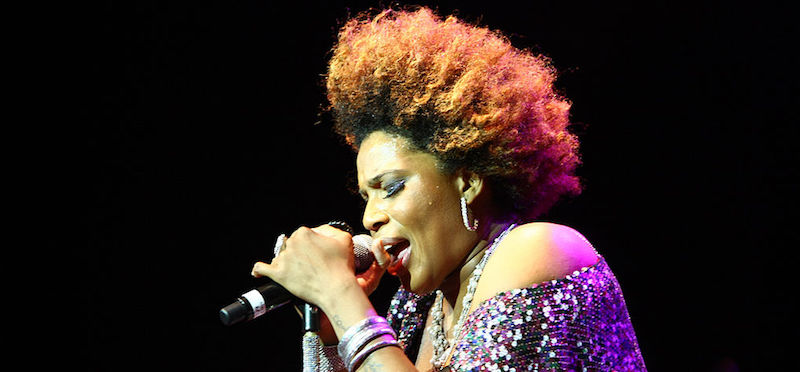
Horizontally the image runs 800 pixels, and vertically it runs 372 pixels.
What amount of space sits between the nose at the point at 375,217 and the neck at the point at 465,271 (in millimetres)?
243

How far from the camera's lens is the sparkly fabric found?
4.53 ft

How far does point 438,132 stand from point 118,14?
158cm

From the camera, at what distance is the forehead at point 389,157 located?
1.75 m

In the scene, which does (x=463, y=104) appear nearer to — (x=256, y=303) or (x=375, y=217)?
(x=375, y=217)

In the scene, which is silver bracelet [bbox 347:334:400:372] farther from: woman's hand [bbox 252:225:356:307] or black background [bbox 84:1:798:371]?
black background [bbox 84:1:798:371]

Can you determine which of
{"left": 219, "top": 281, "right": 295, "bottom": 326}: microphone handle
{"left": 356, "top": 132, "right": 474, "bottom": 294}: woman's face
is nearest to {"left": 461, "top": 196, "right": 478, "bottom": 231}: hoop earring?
{"left": 356, "top": 132, "right": 474, "bottom": 294}: woman's face

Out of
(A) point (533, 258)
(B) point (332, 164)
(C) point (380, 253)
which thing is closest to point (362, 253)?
(C) point (380, 253)

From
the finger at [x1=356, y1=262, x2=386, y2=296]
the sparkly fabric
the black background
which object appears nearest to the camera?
the sparkly fabric

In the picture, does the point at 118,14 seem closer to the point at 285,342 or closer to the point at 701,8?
the point at 285,342

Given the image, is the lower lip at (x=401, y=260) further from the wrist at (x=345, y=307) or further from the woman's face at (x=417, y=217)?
the wrist at (x=345, y=307)

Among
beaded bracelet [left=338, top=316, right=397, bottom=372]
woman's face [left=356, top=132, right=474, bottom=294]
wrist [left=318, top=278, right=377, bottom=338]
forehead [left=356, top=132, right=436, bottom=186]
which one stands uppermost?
forehead [left=356, top=132, right=436, bottom=186]

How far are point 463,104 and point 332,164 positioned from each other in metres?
1.41

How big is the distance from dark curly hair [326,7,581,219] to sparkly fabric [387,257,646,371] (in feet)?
1.27

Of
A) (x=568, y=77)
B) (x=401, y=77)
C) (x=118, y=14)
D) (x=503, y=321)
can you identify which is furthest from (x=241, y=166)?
(x=503, y=321)
